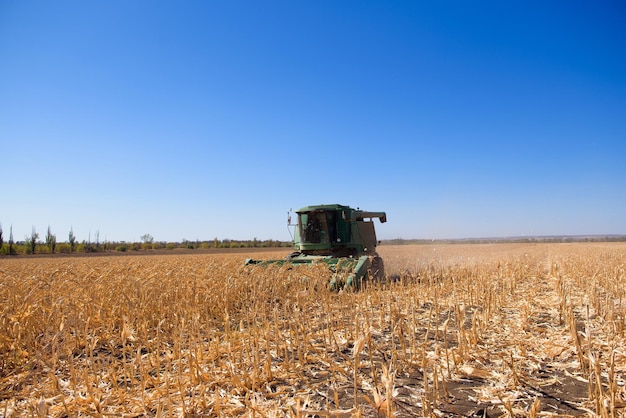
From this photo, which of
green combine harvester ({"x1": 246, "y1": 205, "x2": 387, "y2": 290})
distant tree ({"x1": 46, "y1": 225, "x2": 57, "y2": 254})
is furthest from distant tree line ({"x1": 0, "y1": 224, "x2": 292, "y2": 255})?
green combine harvester ({"x1": 246, "y1": 205, "x2": 387, "y2": 290})

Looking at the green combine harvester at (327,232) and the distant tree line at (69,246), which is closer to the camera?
the green combine harvester at (327,232)

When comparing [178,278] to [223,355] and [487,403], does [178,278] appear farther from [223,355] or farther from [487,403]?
[487,403]

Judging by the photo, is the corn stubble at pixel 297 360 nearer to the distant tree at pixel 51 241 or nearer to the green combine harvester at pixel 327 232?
the green combine harvester at pixel 327 232

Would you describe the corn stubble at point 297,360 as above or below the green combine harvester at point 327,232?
below

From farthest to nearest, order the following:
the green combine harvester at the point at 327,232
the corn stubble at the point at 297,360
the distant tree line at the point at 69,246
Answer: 1. the distant tree line at the point at 69,246
2. the green combine harvester at the point at 327,232
3. the corn stubble at the point at 297,360

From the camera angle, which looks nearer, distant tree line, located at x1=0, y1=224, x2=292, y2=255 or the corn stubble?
the corn stubble

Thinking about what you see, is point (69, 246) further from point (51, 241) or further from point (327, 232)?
point (327, 232)

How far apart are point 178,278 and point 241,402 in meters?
4.39

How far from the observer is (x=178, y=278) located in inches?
273

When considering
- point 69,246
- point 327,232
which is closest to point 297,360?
point 327,232

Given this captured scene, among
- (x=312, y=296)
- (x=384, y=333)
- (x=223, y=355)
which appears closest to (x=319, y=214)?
(x=312, y=296)

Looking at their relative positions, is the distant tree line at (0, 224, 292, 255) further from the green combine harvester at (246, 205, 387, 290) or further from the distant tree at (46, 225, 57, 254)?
the green combine harvester at (246, 205, 387, 290)

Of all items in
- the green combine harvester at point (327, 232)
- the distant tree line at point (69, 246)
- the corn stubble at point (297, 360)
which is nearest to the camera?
the corn stubble at point (297, 360)

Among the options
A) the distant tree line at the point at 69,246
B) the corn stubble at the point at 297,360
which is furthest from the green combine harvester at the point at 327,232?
the distant tree line at the point at 69,246
